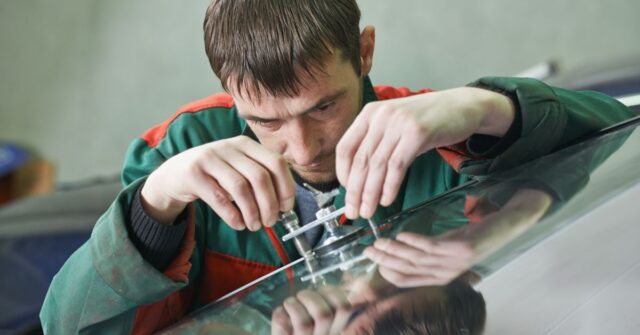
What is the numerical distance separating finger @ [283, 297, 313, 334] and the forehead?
322 millimetres

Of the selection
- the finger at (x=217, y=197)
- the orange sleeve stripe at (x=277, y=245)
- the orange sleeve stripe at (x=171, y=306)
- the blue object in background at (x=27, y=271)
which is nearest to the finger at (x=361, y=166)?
the finger at (x=217, y=197)

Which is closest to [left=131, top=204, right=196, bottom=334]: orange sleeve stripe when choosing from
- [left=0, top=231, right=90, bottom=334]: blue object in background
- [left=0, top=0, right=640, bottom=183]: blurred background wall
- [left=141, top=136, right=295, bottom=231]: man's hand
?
[left=141, top=136, right=295, bottom=231]: man's hand

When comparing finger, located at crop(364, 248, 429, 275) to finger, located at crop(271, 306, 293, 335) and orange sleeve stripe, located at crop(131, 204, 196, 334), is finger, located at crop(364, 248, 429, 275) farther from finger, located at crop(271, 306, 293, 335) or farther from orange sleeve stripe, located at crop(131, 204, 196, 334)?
orange sleeve stripe, located at crop(131, 204, 196, 334)

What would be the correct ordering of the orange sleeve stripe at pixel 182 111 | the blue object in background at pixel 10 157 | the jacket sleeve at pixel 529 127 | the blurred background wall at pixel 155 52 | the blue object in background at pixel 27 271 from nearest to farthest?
the jacket sleeve at pixel 529 127
the orange sleeve stripe at pixel 182 111
the blue object in background at pixel 27 271
the blurred background wall at pixel 155 52
the blue object in background at pixel 10 157

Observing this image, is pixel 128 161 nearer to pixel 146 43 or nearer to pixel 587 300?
pixel 587 300

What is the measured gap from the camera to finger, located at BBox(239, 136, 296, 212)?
682mm

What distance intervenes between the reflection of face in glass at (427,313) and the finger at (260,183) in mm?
183

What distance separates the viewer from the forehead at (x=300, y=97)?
88 cm

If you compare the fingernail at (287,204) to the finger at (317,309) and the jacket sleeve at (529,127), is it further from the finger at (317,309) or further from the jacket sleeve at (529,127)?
the jacket sleeve at (529,127)

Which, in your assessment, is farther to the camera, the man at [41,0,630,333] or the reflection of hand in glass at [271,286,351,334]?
the man at [41,0,630,333]

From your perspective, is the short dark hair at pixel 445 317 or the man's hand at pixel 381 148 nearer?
the short dark hair at pixel 445 317

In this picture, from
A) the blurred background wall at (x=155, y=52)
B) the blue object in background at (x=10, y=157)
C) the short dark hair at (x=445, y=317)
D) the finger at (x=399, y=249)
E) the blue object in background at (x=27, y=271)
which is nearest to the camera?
the short dark hair at (x=445, y=317)

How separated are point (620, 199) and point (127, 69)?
304 cm

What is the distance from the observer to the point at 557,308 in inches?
19.2
